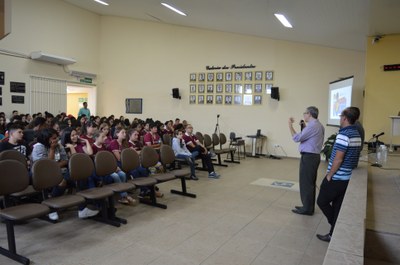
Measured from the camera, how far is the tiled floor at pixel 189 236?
2938 mm

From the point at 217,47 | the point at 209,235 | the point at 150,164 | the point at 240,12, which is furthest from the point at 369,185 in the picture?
the point at 217,47

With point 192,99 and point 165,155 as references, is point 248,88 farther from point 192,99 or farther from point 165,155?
point 165,155

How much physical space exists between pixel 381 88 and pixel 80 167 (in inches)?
249

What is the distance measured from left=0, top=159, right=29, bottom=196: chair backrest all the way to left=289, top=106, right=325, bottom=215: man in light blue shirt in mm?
3301

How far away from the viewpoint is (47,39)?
1056 cm

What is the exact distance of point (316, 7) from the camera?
17.7 feet

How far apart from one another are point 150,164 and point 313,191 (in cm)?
245

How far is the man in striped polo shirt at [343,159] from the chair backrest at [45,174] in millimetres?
2994

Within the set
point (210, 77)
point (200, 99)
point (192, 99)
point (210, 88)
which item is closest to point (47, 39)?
point (192, 99)

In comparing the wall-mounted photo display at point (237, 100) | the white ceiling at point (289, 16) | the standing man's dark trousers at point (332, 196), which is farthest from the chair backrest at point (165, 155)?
the wall-mounted photo display at point (237, 100)

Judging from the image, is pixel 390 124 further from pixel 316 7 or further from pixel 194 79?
pixel 194 79

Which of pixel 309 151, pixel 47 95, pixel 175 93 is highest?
pixel 175 93

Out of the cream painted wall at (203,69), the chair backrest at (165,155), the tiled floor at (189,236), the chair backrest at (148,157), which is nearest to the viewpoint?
the tiled floor at (189,236)

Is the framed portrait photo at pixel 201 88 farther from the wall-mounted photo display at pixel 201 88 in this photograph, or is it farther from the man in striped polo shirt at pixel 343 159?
the man in striped polo shirt at pixel 343 159
